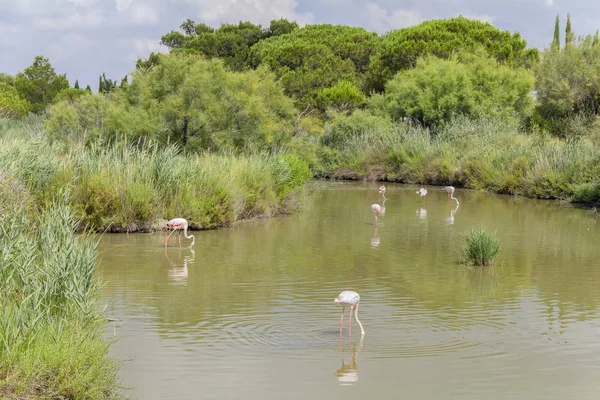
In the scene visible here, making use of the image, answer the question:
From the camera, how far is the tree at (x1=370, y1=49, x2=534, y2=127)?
3800 centimetres

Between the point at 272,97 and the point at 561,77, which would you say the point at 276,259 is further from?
the point at 561,77

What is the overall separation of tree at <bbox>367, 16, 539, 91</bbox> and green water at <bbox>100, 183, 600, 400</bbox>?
1384 inches

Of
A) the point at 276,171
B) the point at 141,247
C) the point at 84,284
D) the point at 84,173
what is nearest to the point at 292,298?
the point at 84,284

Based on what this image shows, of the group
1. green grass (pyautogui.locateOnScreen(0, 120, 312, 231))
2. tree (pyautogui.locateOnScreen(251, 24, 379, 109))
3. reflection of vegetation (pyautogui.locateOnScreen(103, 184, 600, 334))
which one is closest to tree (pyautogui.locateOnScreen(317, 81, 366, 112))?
tree (pyautogui.locateOnScreen(251, 24, 379, 109))

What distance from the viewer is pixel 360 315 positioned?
955 centimetres

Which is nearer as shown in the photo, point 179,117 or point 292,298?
point 292,298

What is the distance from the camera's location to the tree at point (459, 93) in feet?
125

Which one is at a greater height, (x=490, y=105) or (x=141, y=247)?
(x=490, y=105)

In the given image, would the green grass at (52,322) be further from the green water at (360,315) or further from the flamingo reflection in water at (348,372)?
the flamingo reflection in water at (348,372)

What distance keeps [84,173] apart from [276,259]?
4.62 meters

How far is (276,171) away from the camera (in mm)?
20047

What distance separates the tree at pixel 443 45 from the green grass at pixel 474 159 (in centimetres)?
1450

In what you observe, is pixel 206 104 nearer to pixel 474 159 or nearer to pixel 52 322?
pixel 474 159

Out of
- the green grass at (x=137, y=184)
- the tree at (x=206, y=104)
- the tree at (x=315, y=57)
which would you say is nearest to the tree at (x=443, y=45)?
the tree at (x=315, y=57)
